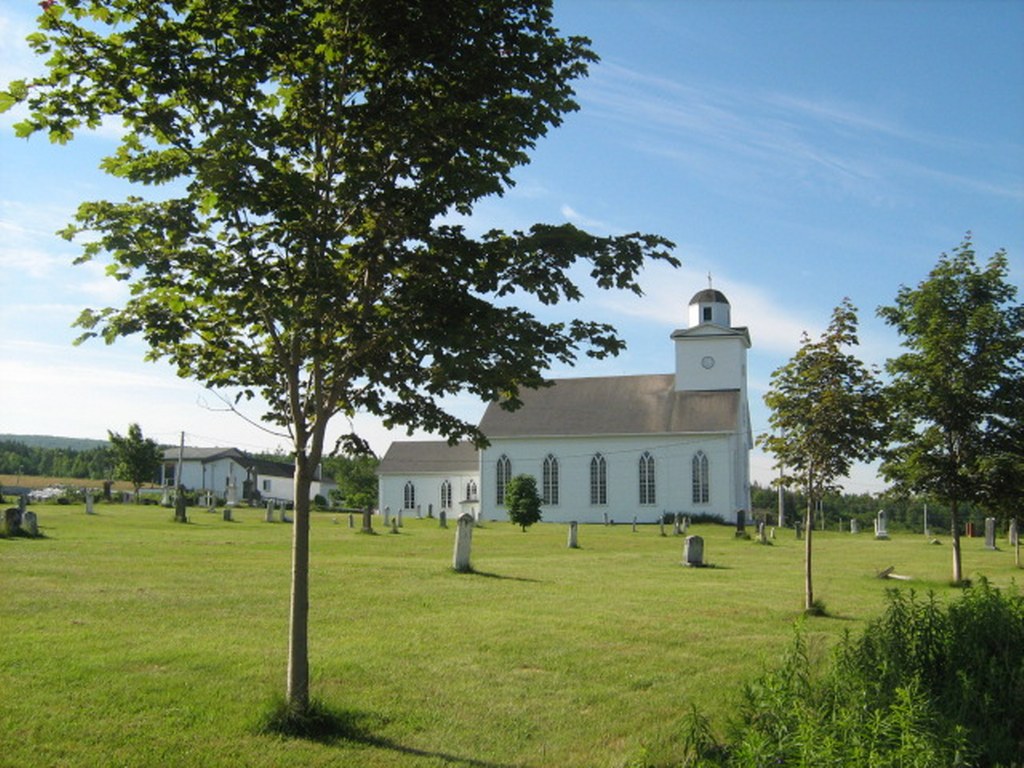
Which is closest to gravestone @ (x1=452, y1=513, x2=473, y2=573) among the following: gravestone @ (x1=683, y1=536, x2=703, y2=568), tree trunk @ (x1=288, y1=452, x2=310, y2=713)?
gravestone @ (x1=683, y1=536, x2=703, y2=568)

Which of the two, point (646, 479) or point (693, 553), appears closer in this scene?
point (693, 553)

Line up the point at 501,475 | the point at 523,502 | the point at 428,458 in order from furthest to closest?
1. the point at 428,458
2. the point at 501,475
3. the point at 523,502

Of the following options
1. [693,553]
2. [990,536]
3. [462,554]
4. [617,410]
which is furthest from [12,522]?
[617,410]

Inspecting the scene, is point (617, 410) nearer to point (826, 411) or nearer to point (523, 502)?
point (523, 502)

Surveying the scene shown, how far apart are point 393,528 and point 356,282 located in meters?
29.3

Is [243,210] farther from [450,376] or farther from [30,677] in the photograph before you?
[30,677]

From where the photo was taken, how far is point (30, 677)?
8570mm

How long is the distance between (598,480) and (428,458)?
49.4ft

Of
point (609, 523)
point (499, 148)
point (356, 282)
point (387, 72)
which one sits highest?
point (387, 72)

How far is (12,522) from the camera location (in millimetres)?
22219

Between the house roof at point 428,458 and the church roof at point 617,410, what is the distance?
13.7ft

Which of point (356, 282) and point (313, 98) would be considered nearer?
point (313, 98)

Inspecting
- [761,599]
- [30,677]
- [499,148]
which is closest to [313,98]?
[499,148]

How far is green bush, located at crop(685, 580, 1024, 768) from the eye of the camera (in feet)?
19.1
